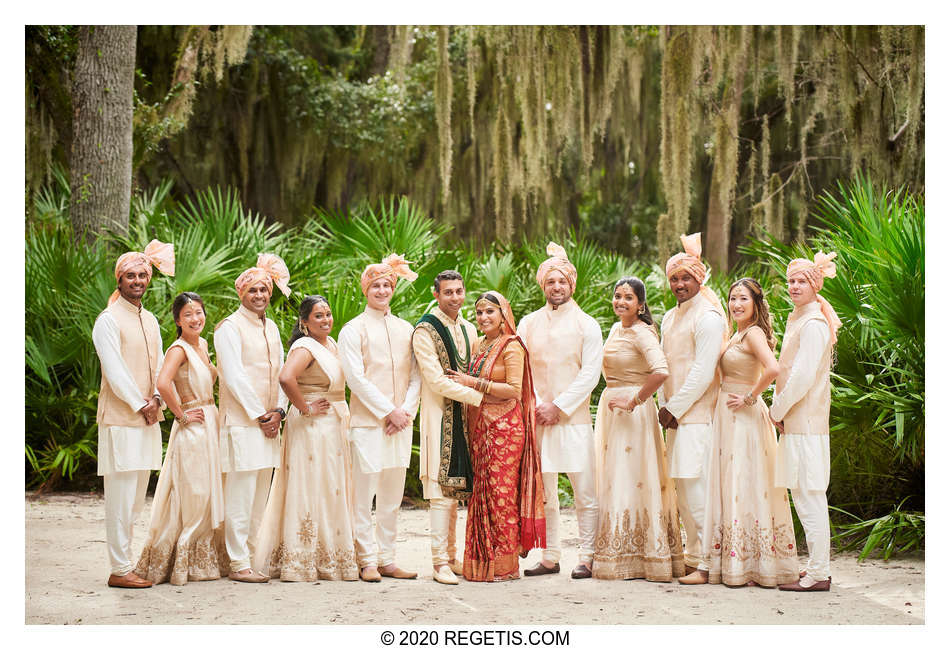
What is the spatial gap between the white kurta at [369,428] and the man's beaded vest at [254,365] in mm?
403

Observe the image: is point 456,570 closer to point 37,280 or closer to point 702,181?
point 37,280

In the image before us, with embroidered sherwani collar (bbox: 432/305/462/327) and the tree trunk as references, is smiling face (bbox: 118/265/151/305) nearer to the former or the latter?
embroidered sherwani collar (bbox: 432/305/462/327)

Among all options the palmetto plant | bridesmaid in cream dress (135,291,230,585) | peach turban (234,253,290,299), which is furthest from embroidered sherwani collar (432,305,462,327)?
the palmetto plant

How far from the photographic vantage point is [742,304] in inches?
215

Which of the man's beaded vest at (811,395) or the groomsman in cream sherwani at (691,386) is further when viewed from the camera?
the groomsman in cream sherwani at (691,386)

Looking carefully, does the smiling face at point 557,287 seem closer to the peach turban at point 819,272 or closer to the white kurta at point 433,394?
the white kurta at point 433,394

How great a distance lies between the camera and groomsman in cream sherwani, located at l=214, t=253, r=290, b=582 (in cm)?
549

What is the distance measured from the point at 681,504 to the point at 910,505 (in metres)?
2.04

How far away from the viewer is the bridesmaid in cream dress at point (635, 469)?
18.3ft

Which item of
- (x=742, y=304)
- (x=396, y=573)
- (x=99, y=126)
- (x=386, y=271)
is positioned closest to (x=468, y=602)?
(x=396, y=573)

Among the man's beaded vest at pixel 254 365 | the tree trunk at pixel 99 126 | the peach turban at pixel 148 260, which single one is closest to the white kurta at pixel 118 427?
the peach turban at pixel 148 260

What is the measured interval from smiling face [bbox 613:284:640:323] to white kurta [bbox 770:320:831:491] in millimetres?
929

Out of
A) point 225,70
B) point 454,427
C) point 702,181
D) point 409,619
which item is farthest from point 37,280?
point 702,181

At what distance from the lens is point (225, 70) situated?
A: 565 inches
